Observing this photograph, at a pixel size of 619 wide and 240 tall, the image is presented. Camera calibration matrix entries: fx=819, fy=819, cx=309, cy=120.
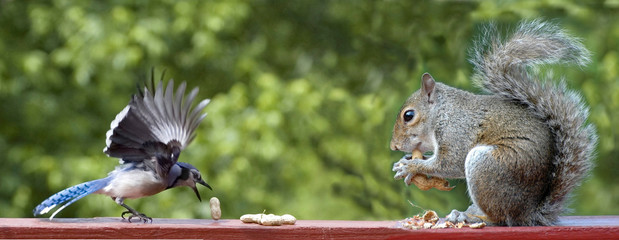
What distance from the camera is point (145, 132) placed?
5.98 ft

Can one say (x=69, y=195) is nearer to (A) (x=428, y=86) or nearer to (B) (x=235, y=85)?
(A) (x=428, y=86)

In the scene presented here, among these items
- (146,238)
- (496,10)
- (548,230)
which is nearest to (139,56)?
(496,10)

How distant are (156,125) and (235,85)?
3.01 m

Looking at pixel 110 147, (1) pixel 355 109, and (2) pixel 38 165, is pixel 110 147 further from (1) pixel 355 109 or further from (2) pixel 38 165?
(1) pixel 355 109

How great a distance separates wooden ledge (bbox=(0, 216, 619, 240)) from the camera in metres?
1.78

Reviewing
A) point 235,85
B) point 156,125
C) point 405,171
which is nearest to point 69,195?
point 156,125

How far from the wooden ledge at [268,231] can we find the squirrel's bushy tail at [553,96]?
0.31 ft

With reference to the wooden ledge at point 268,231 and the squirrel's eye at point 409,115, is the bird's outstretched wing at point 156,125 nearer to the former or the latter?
the wooden ledge at point 268,231

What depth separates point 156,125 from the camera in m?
1.82

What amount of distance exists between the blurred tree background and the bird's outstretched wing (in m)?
2.31

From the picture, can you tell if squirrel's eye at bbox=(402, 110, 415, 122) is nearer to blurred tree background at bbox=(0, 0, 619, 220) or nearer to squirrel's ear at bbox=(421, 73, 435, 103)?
squirrel's ear at bbox=(421, 73, 435, 103)

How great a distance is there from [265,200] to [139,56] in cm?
109

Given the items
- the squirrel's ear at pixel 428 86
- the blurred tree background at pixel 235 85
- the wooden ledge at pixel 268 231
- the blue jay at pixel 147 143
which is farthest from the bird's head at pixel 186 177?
the blurred tree background at pixel 235 85

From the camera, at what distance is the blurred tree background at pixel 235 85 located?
4.45m
